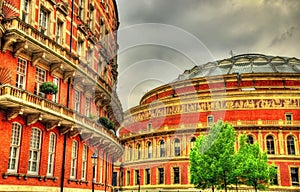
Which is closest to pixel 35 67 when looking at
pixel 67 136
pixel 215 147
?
pixel 67 136

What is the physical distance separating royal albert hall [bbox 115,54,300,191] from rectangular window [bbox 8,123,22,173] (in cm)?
3254

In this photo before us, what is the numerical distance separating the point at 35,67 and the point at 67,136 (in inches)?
228

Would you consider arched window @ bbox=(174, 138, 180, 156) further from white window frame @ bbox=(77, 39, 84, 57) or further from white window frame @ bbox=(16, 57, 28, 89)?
white window frame @ bbox=(16, 57, 28, 89)

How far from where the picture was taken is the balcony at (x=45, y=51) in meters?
19.5

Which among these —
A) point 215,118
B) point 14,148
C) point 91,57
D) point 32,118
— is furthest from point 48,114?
point 215,118

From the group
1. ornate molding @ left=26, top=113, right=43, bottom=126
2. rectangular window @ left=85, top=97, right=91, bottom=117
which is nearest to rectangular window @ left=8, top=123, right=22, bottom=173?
ornate molding @ left=26, top=113, right=43, bottom=126

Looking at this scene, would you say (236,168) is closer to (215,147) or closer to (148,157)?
(215,147)

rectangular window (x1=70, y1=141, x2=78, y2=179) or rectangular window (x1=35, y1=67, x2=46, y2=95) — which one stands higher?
rectangular window (x1=35, y1=67, x2=46, y2=95)

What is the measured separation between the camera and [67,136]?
25.2 meters

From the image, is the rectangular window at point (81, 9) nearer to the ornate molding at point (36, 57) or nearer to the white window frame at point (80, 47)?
the white window frame at point (80, 47)

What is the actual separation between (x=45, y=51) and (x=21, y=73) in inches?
80.5

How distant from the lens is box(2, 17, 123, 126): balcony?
64.0ft

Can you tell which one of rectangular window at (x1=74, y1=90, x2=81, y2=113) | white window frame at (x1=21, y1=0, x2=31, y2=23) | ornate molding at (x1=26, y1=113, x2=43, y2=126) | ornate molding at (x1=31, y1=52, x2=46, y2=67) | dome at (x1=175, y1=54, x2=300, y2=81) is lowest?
ornate molding at (x1=26, y1=113, x2=43, y2=126)

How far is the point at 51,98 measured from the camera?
23.9 metres
